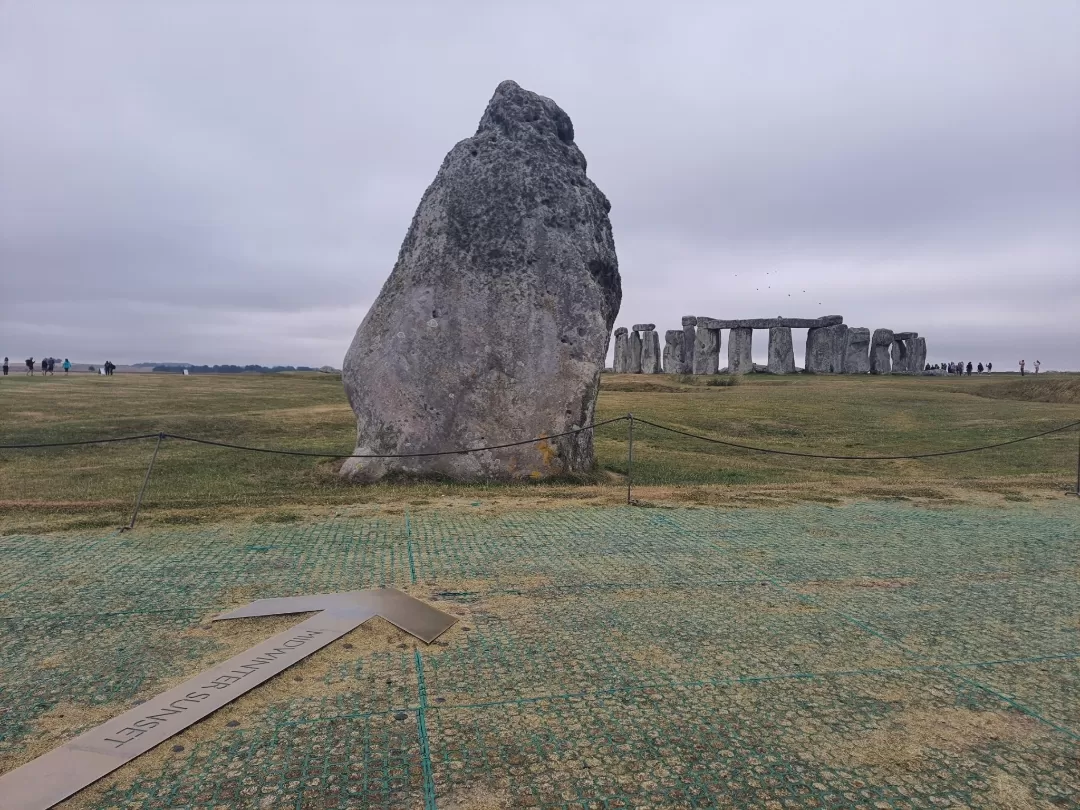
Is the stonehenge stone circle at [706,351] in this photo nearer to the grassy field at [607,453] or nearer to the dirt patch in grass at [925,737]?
the grassy field at [607,453]

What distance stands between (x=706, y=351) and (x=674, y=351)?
8.57ft

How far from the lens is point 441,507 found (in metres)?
7.14

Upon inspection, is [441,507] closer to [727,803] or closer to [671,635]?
[671,635]

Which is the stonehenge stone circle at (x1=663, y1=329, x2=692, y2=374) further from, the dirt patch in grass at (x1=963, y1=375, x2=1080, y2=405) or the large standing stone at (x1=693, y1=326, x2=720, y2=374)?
the dirt patch in grass at (x1=963, y1=375, x2=1080, y2=405)

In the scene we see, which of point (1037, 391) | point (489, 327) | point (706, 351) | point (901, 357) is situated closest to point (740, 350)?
point (706, 351)

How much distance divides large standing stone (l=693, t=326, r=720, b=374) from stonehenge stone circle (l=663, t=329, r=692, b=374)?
1802 millimetres

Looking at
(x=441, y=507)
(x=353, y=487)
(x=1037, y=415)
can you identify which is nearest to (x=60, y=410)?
(x=353, y=487)

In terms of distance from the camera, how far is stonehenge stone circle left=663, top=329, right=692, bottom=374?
136ft

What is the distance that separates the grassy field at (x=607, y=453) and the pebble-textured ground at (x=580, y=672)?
1897mm

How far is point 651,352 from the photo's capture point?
44.0m

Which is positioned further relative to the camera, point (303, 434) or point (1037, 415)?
point (1037, 415)

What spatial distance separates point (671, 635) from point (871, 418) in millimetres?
17104

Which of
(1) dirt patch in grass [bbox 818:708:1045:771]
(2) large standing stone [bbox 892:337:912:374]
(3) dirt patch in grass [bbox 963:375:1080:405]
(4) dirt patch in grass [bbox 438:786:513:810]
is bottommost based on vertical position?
(4) dirt patch in grass [bbox 438:786:513:810]

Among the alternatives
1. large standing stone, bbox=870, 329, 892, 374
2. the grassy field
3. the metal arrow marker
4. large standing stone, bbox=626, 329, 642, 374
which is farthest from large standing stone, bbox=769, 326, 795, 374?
the metal arrow marker
